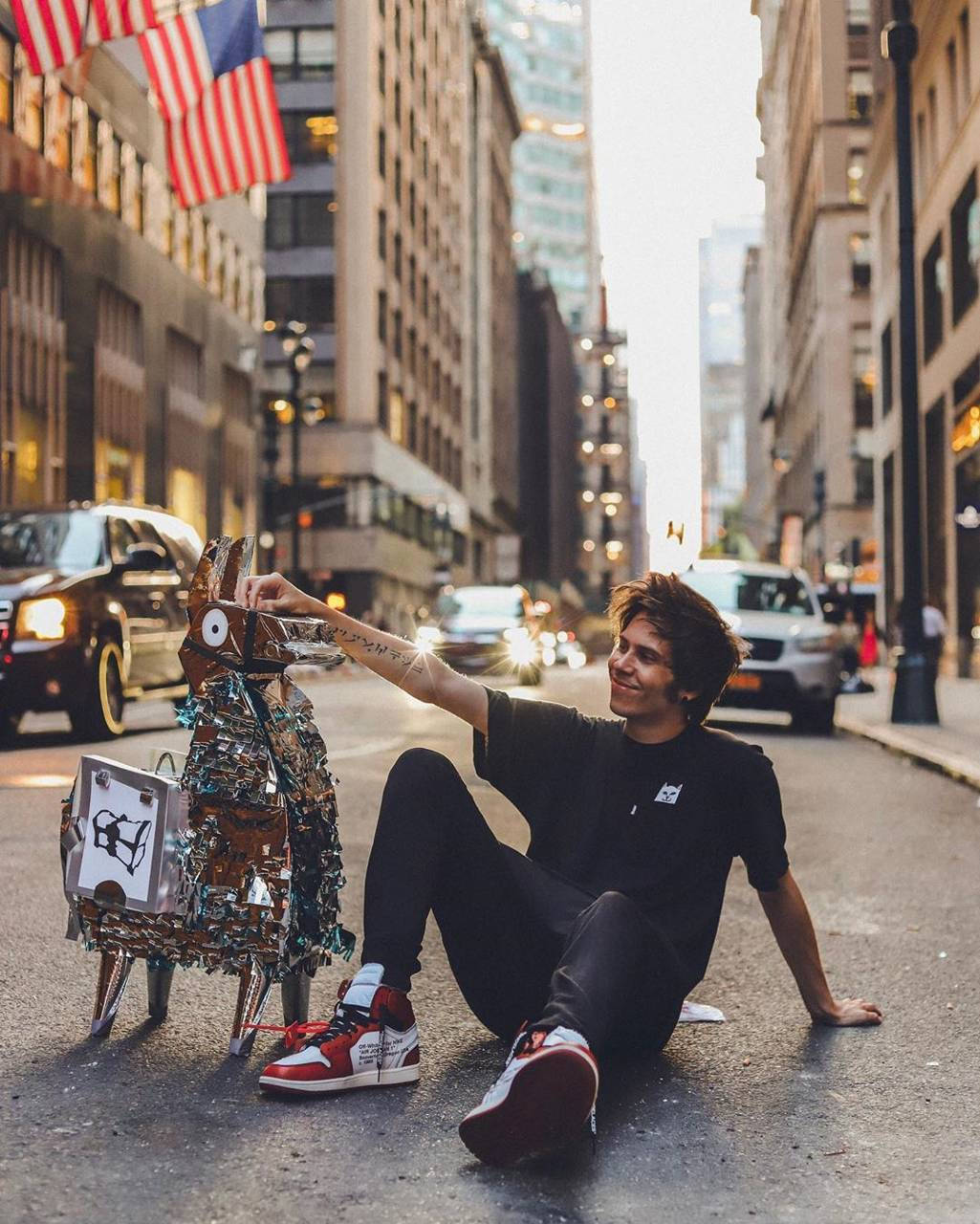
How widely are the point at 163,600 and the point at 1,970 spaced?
30.7 ft

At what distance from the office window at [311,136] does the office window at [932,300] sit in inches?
1276

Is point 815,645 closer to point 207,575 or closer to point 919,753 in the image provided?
point 919,753

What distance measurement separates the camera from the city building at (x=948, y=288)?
29062 mm

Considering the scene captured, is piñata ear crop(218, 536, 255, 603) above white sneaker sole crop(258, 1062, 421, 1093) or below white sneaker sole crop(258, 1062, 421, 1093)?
above

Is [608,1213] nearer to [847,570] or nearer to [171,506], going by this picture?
[171,506]

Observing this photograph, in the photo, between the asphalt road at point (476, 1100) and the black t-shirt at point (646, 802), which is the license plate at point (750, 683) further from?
the black t-shirt at point (646, 802)

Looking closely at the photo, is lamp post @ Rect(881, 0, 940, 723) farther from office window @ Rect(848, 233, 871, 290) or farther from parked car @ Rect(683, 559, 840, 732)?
office window @ Rect(848, 233, 871, 290)

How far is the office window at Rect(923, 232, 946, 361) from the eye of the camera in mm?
33719

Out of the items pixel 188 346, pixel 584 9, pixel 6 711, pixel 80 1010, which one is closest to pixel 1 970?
pixel 80 1010

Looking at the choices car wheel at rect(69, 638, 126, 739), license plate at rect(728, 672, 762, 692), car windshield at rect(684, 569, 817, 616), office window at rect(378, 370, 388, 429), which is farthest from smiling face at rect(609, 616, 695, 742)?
office window at rect(378, 370, 388, 429)

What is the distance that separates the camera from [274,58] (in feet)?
202

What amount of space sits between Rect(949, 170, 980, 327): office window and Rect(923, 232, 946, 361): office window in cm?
219

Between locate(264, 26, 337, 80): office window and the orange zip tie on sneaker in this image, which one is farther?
locate(264, 26, 337, 80): office window

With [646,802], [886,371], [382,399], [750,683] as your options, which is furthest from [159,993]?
[382,399]
